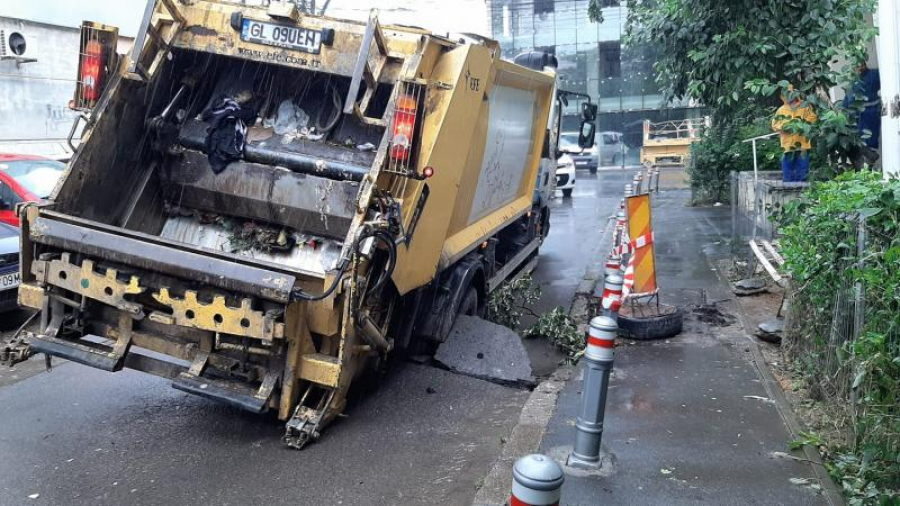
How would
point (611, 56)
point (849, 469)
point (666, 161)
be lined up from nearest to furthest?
point (849, 469) < point (666, 161) < point (611, 56)

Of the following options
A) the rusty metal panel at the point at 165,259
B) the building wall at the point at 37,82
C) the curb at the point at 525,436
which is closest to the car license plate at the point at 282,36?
the rusty metal panel at the point at 165,259

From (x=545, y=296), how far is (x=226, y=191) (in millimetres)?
4691

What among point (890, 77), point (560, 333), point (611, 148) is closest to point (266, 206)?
point (560, 333)

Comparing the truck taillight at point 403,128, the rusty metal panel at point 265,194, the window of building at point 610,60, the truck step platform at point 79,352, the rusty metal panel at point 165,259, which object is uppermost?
the window of building at point 610,60

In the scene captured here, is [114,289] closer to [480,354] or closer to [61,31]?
[480,354]

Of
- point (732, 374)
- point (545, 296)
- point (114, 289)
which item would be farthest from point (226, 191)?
point (545, 296)

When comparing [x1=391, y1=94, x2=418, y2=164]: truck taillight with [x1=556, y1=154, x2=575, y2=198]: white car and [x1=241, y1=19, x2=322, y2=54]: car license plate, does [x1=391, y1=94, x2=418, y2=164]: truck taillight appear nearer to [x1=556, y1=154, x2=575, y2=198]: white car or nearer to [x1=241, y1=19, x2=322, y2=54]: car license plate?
[x1=241, y1=19, x2=322, y2=54]: car license plate

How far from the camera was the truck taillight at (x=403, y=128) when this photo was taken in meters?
4.79

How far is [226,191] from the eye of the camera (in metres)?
5.81

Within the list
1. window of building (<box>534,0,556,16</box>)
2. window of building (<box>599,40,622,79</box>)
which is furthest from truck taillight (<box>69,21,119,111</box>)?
window of building (<box>534,0,556,16</box>)

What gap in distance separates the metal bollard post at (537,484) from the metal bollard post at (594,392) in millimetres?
1761

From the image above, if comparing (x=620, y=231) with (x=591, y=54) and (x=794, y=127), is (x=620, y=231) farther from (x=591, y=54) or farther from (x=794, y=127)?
(x=591, y=54)

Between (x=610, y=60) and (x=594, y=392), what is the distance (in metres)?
36.4

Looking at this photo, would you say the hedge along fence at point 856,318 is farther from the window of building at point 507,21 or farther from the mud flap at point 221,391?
Answer: the window of building at point 507,21
